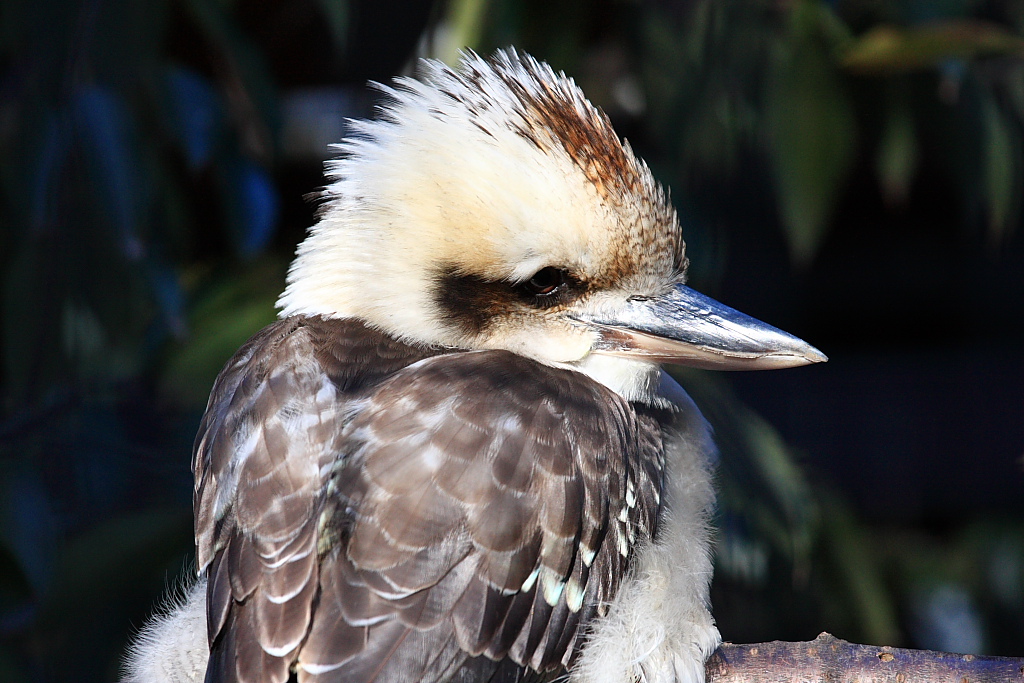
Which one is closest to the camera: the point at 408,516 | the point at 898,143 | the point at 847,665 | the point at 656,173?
the point at 408,516

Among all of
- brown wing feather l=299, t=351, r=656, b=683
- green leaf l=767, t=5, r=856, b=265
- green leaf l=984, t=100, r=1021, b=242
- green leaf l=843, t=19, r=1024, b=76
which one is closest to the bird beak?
brown wing feather l=299, t=351, r=656, b=683

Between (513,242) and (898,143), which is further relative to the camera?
(898,143)

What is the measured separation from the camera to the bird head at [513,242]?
1045 mm

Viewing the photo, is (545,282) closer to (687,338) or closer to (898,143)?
(687,338)

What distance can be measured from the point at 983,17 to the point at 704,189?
0.75m

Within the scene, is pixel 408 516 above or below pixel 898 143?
below

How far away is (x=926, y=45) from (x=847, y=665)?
110 cm

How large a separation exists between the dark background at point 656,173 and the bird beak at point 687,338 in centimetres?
26

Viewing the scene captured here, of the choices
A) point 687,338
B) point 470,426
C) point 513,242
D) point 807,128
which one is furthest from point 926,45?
point 470,426

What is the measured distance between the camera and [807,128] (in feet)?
5.90

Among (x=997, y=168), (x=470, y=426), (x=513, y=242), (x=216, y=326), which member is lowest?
(x=216, y=326)

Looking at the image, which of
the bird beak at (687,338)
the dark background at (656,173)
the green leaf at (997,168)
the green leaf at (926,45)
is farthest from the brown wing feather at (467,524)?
the green leaf at (997,168)

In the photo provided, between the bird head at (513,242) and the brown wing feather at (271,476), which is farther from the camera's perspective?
the bird head at (513,242)

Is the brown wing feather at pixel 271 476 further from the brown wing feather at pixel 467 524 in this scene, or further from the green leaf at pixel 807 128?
the green leaf at pixel 807 128
